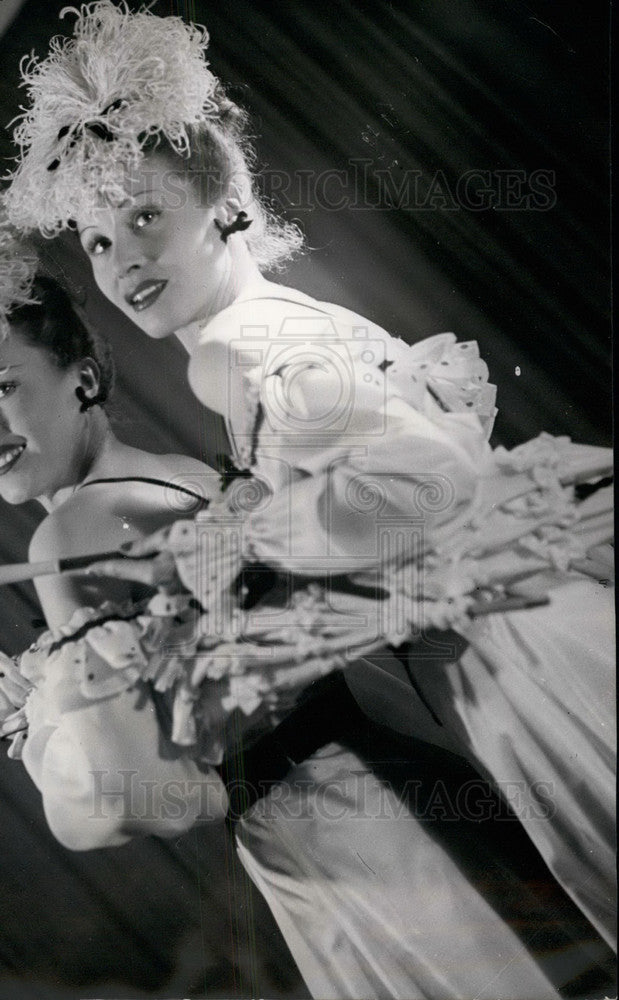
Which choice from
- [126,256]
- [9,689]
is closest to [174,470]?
[126,256]

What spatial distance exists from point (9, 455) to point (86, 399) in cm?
19

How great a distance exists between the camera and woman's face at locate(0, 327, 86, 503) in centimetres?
173

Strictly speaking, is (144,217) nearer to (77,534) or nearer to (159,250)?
(159,250)

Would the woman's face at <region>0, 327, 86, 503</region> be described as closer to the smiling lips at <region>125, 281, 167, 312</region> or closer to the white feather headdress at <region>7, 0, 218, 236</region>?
the smiling lips at <region>125, 281, 167, 312</region>

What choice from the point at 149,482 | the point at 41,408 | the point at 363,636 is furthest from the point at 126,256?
the point at 363,636

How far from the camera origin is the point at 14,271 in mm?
1731

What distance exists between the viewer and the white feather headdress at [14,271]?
5.66 ft

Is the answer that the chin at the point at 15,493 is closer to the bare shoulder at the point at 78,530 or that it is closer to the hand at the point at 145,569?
the bare shoulder at the point at 78,530

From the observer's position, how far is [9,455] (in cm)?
174

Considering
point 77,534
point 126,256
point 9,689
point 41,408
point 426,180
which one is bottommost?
point 9,689

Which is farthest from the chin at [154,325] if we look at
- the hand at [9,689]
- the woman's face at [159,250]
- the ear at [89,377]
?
the hand at [9,689]

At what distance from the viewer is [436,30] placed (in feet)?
5.55

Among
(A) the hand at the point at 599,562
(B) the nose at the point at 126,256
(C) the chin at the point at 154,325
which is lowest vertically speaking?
(A) the hand at the point at 599,562

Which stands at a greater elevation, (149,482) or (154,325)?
(154,325)
